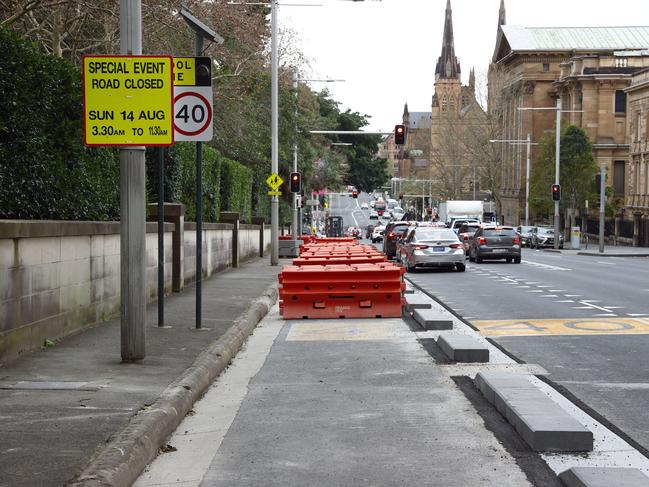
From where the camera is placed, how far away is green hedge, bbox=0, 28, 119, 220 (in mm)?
11789

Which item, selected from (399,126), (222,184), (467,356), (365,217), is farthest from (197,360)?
(365,217)

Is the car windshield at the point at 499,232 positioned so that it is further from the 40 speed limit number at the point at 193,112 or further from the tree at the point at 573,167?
the tree at the point at 573,167

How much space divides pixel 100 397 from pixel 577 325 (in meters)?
9.00

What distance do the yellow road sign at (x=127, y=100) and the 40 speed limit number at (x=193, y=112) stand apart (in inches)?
109

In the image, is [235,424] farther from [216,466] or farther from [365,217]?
[365,217]

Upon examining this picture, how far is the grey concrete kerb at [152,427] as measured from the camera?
20.0ft

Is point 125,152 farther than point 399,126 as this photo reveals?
No

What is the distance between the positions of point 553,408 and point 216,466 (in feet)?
9.16

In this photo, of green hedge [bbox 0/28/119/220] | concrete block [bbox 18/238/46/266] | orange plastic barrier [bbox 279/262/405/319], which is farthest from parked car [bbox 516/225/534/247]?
concrete block [bbox 18/238/46/266]

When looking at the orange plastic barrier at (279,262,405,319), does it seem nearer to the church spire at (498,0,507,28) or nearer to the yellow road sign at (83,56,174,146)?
the yellow road sign at (83,56,174,146)

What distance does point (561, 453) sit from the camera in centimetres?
720

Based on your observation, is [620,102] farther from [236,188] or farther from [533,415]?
[533,415]

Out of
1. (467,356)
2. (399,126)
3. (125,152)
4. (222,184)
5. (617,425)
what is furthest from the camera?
(399,126)

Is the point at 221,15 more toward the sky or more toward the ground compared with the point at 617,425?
more toward the sky
